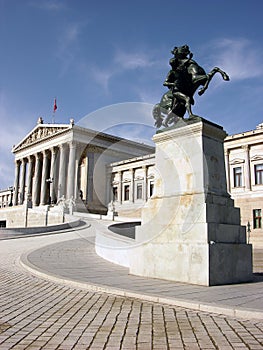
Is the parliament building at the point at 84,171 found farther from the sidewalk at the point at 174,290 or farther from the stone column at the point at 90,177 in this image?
the sidewalk at the point at 174,290

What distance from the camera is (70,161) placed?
60.8 m

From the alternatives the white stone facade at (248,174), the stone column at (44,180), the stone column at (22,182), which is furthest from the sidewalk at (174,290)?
the stone column at (22,182)

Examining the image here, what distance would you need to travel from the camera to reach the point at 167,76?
1000 cm

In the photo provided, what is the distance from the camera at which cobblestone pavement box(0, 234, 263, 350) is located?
3.89m

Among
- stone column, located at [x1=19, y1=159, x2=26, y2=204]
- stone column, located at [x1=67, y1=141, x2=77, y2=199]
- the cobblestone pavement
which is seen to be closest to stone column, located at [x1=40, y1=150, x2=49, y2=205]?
stone column, located at [x1=67, y1=141, x2=77, y2=199]

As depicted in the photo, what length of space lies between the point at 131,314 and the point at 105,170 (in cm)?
6029

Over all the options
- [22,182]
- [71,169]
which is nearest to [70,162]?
[71,169]

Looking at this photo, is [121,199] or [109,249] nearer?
[109,249]

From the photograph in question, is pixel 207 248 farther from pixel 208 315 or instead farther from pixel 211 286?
pixel 208 315

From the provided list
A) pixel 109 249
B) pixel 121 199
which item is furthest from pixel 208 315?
pixel 121 199

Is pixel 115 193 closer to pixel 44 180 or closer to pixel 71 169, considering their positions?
pixel 71 169

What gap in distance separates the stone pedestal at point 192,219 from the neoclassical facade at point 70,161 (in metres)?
48.9

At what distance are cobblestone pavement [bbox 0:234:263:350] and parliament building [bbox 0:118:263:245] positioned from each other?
132ft

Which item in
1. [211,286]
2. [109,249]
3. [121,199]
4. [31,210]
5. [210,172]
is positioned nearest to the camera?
[211,286]
